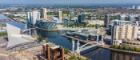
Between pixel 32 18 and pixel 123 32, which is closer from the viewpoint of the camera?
pixel 123 32

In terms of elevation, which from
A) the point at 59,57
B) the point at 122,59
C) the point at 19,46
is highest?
the point at 59,57

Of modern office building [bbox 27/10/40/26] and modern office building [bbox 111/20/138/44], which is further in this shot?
modern office building [bbox 27/10/40/26]

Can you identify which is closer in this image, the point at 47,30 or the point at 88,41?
the point at 88,41

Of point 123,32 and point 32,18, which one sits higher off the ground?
point 32,18

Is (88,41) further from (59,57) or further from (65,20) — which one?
(59,57)

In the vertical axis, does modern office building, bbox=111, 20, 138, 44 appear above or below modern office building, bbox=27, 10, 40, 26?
below

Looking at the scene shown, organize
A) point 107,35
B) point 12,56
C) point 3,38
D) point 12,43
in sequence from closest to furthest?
1. point 12,56
2. point 12,43
3. point 3,38
4. point 107,35

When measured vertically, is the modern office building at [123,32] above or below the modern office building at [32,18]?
below

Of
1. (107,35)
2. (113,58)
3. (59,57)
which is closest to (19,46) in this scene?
(113,58)

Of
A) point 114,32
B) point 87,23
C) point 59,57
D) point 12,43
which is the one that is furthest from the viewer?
point 87,23

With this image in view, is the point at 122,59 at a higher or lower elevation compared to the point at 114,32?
lower

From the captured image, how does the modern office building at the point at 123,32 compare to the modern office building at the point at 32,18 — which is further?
the modern office building at the point at 32,18
